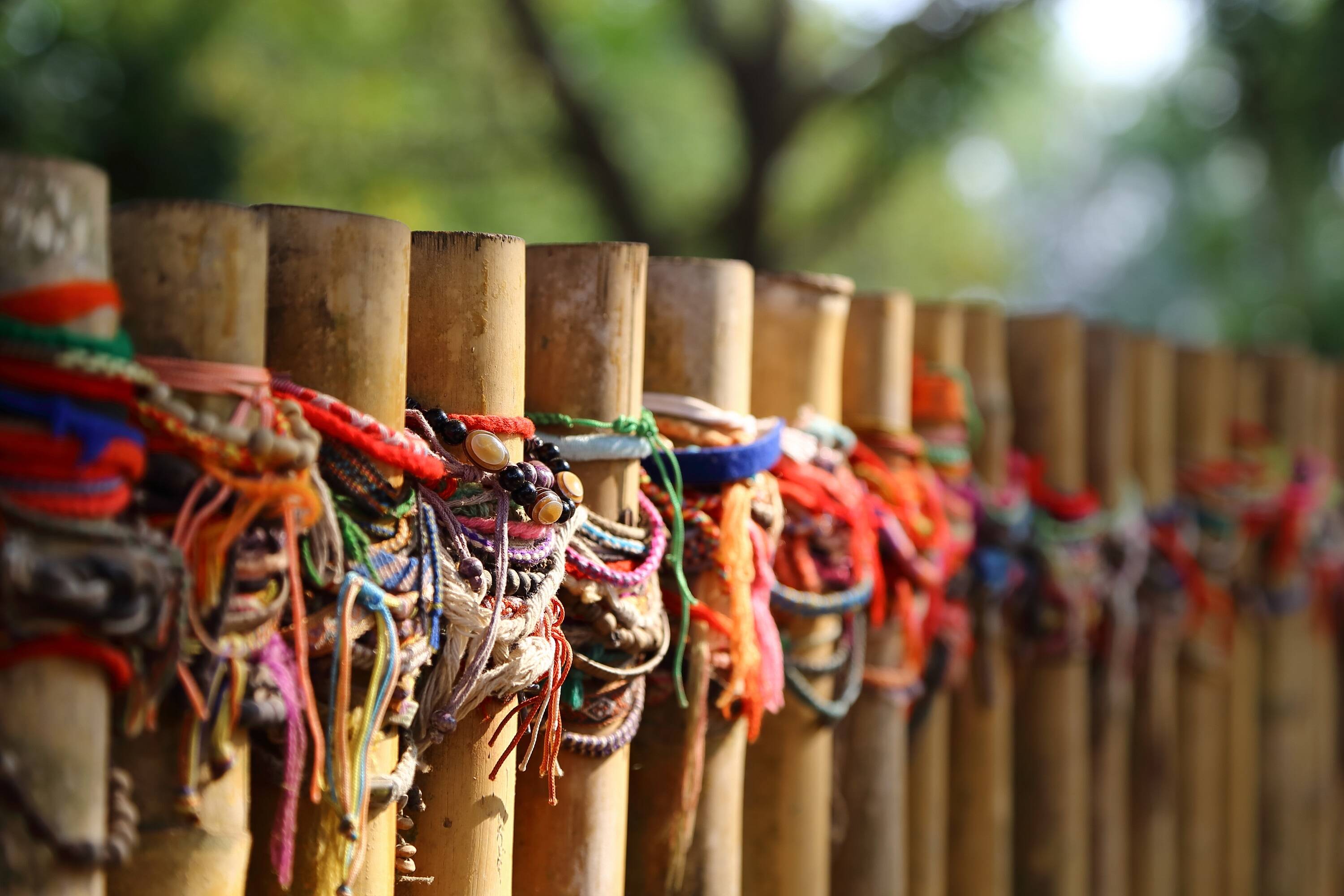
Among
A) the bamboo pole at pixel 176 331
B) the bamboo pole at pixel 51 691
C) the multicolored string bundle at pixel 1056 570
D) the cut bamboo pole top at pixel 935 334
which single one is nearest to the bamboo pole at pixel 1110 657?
the multicolored string bundle at pixel 1056 570

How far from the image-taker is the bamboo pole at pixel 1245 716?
2977 millimetres

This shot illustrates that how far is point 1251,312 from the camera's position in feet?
40.5

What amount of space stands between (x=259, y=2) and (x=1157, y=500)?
10.5 metres

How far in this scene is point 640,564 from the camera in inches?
55.4

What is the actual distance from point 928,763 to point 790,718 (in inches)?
18.9

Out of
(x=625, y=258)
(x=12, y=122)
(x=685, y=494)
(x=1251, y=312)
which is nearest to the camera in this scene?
(x=625, y=258)

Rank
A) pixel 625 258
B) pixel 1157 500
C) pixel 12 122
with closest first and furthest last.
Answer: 1. pixel 625 258
2. pixel 1157 500
3. pixel 12 122

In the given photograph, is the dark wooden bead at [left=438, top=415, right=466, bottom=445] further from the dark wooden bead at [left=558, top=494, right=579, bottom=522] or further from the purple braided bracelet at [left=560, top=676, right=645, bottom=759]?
the purple braided bracelet at [left=560, top=676, right=645, bottom=759]

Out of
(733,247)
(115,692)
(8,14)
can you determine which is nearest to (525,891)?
(115,692)

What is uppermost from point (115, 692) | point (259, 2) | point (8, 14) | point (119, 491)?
point (259, 2)

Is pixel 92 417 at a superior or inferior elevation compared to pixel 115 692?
superior

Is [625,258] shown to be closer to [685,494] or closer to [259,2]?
[685,494]

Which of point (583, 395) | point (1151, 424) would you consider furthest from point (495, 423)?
point (1151, 424)

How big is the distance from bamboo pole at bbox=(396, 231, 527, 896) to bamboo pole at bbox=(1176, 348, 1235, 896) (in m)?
1.97
